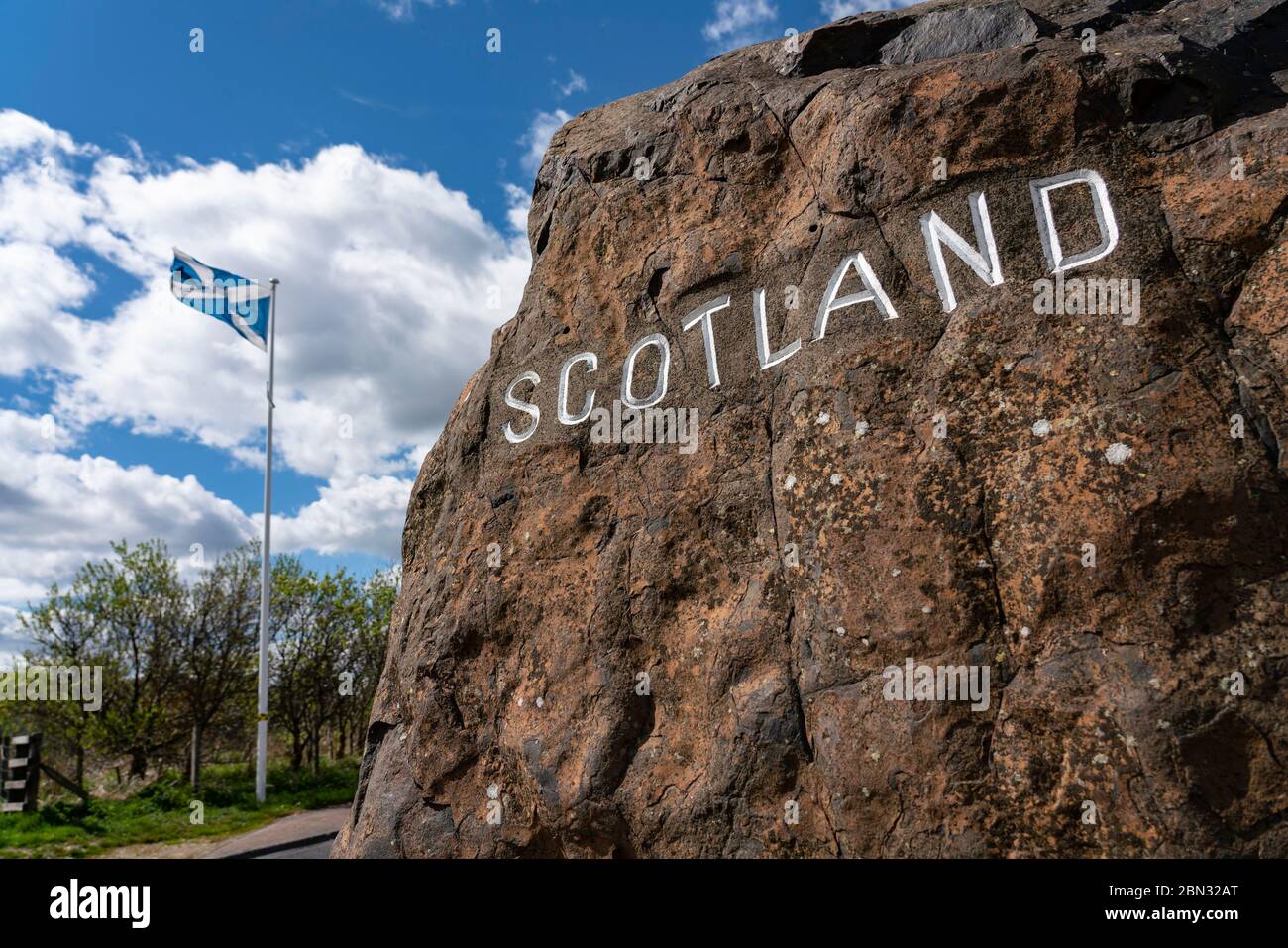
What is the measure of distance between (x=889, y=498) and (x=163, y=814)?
14.2 metres

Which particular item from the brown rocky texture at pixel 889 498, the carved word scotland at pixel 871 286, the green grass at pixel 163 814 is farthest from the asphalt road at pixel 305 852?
the carved word scotland at pixel 871 286

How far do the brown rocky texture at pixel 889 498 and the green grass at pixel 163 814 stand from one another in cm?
942

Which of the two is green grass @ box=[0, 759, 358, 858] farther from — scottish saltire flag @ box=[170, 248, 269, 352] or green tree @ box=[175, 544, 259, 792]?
scottish saltire flag @ box=[170, 248, 269, 352]

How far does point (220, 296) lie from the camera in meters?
14.7

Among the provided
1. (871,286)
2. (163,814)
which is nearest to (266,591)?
(163,814)

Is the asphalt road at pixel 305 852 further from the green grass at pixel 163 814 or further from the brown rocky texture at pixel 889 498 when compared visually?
the brown rocky texture at pixel 889 498

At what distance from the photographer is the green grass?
12.0m

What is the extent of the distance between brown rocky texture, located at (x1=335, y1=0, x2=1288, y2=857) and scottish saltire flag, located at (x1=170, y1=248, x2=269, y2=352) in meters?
10.9

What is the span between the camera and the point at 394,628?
5383mm

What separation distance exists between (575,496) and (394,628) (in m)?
1.48

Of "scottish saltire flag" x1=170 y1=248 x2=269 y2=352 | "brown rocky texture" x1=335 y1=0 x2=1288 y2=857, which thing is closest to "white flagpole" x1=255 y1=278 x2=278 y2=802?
"scottish saltire flag" x1=170 y1=248 x2=269 y2=352

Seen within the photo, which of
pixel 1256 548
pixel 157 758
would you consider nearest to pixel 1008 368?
pixel 1256 548

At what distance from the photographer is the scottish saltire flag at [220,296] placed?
14383 mm

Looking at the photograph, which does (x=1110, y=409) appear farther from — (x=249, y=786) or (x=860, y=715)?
A: (x=249, y=786)
